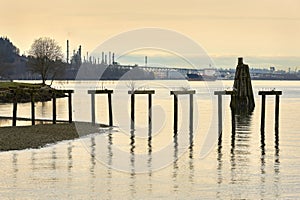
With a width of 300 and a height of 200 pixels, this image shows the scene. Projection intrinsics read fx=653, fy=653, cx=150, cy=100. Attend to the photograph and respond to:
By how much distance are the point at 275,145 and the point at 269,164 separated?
8429 mm

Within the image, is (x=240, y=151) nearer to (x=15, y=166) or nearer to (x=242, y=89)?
(x=15, y=166)

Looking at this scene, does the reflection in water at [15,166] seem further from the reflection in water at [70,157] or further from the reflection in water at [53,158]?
the reflection in water at [70,157]

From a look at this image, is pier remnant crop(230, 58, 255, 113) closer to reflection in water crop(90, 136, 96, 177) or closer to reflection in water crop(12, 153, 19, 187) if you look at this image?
reflection in water crop(90, 136, 96, 177)

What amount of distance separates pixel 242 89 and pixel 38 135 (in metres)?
30.9

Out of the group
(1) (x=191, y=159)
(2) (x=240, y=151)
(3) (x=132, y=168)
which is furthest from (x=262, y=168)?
(2) (x=240, y=151)

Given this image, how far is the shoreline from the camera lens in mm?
33847

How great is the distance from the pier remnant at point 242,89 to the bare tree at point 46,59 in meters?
60.4

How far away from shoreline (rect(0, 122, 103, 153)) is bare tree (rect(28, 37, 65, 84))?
76.3m

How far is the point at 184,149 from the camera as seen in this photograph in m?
35.2

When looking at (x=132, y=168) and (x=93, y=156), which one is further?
(x=93, y=156)

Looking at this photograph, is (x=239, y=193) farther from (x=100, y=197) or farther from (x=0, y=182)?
(x=0, y=182)

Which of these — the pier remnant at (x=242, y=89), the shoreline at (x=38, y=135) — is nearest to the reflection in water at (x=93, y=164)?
the shoreline at (x=38, y=135)

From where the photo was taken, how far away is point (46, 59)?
12669 cm

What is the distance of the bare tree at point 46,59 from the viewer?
408 feet
